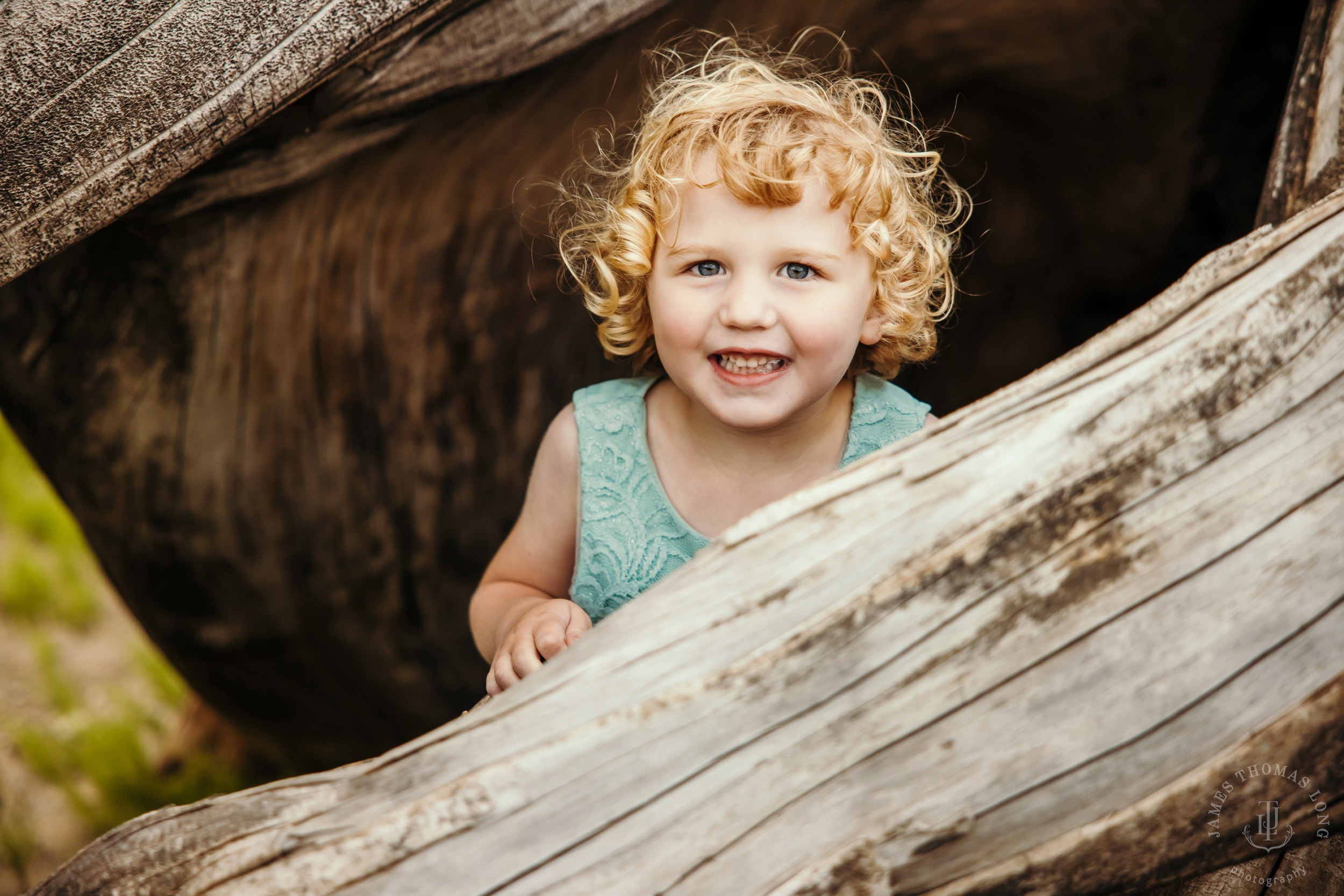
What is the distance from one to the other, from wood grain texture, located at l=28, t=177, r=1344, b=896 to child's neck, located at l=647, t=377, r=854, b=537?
575 mm

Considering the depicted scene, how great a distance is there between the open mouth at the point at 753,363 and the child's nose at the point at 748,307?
0.21 ft

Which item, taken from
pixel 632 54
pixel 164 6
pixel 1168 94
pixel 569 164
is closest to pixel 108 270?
pixel 164 6

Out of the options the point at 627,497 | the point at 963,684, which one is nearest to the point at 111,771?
the point at 627,497

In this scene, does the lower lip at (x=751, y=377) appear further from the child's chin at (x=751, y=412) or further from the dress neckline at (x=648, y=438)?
the dress neckline at (x=648, y=438)

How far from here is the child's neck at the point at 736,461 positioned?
153 cm

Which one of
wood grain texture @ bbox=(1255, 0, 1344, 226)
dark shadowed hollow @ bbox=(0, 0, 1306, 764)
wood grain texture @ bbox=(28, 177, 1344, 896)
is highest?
dark shadowed hollow @ bbox=(0, 0, 1306, 764)

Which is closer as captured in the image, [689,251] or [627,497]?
[689,251]

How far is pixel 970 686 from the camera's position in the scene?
2.99ft

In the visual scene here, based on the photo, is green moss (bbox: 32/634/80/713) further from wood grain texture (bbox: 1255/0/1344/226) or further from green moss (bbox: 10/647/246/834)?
wood grain texture (bbox: 1255/0/1344/226)

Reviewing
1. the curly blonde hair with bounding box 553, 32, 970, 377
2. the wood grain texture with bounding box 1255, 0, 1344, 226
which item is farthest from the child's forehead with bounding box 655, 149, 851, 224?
the wood grain texture with bounding box 1255, 0, 1344, 226

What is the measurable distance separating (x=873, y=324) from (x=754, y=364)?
243 mm

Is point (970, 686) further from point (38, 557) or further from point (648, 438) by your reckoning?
point (38, 557)

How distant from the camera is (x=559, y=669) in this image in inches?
36.8

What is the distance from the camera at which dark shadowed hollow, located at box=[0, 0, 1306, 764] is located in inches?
65.2
